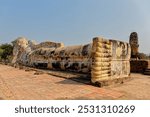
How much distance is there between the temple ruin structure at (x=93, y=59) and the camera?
5.28 metres

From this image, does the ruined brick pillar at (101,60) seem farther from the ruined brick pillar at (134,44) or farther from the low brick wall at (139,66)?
the ruined brick pillar at (134,44)

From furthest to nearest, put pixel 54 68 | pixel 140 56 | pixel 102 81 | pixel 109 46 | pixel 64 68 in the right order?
pixel 140 56, pixel 54 68, pixel 64 68, pixel 109 46, pixel 102 81

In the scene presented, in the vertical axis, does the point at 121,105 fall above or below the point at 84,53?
below

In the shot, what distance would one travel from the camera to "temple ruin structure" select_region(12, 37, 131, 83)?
17.3 feet

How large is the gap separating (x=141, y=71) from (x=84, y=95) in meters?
7.41

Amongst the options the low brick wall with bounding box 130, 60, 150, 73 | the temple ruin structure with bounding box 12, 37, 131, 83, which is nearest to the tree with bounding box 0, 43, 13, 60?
the temple ruin structure with bounding box 12, 37, 131, 83

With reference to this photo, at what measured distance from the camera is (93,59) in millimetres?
5273

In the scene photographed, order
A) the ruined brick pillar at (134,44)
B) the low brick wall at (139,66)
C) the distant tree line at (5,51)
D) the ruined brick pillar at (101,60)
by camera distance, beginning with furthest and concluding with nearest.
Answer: the distant tree line at (5,51), the ruined brick pillar at (134,44), the low brick wall at (139,66), the ruined brick pillar at (101,60)

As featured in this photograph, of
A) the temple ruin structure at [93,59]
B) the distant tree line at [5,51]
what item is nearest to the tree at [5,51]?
the distant tree line at [5,51]

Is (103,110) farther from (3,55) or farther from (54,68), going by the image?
(3,55)

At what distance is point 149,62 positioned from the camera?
34.2 ft

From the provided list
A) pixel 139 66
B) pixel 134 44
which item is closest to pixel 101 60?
pixel 139 66

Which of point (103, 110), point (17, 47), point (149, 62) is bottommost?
point (103, 110)

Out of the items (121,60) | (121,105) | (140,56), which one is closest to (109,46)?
(121,60)
